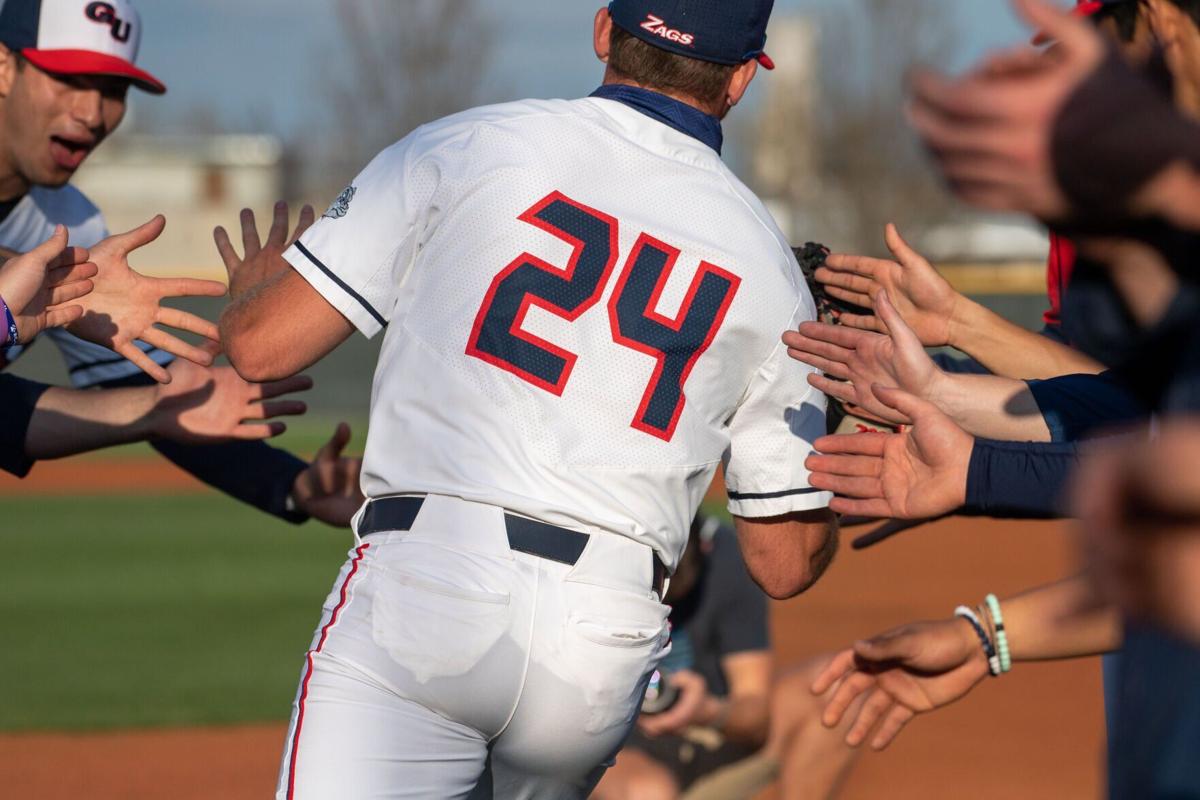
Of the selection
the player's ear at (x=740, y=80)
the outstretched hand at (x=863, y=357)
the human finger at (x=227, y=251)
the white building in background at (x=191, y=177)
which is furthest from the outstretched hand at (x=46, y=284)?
the white building in background at (x=191, y=177)

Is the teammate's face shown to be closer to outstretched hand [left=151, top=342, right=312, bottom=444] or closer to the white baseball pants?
outstretched hand [left=151, top=342, right=312, bottom=444]

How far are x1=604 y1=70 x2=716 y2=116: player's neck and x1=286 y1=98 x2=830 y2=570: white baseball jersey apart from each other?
0.09 metres

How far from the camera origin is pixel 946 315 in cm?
338

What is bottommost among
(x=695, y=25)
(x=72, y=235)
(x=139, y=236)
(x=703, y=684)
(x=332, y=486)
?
(x=703, y=684)

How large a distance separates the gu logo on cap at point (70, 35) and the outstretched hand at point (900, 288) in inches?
84.5

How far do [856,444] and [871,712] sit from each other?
28.2 inches

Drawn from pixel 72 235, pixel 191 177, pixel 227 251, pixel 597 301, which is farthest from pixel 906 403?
pixel 191 177

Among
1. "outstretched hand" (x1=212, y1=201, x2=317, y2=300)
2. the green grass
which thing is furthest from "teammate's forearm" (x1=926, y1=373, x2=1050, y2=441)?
the green grass

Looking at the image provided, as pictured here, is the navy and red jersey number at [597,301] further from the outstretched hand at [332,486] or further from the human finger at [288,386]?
the outstretched hand at [332,486]

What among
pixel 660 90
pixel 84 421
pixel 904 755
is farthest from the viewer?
pixel 904 755

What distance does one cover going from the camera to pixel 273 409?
3555mm

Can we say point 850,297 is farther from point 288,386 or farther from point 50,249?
point 50,249

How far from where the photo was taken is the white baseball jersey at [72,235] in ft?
13.4

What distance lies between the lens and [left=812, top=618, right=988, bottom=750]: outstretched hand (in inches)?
113
